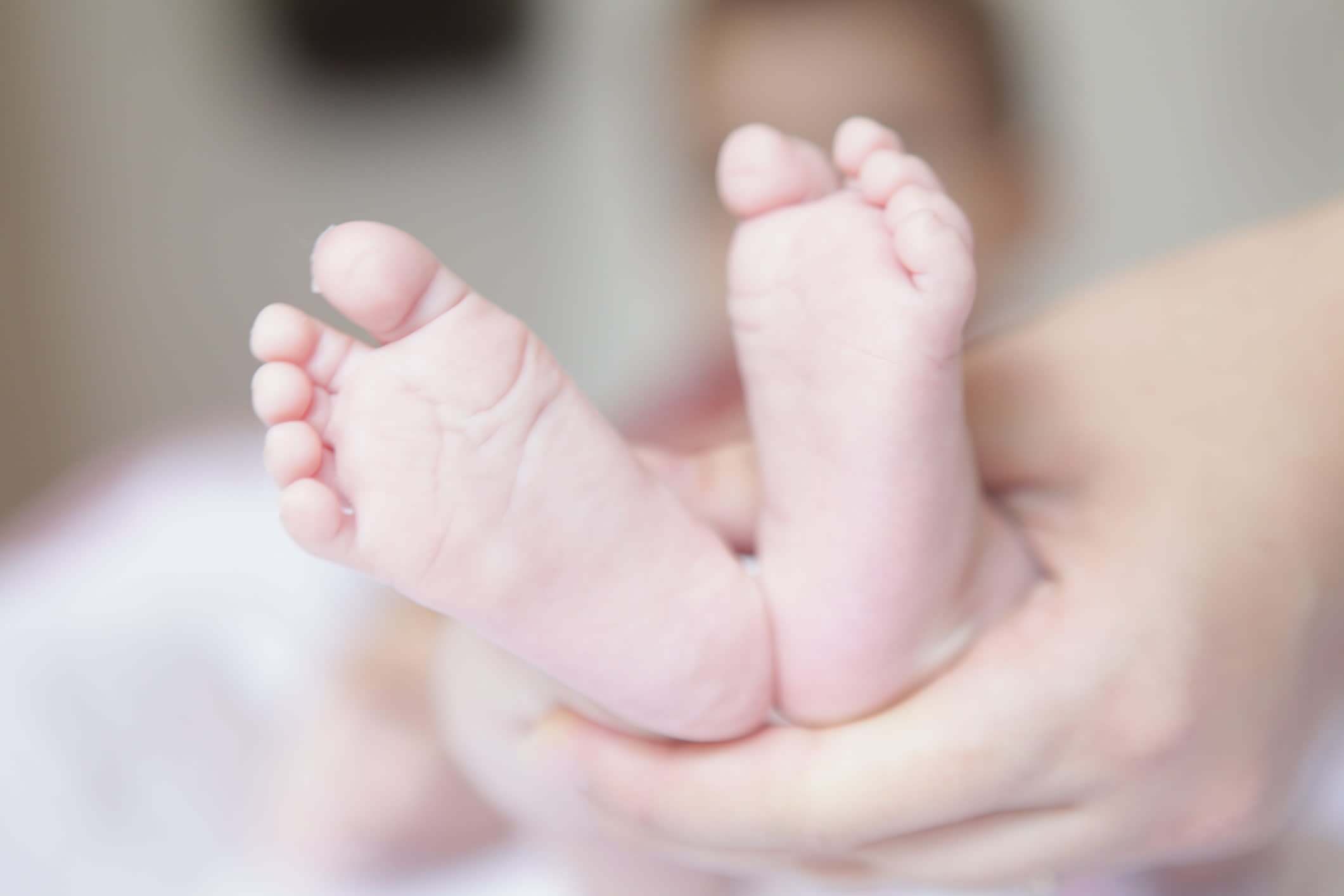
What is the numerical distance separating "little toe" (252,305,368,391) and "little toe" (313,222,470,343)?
1 cm

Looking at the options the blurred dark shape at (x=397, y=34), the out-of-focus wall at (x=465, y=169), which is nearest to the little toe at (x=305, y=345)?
the out-of-focus wall at (x=465, y=169)

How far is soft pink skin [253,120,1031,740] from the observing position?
0.31m

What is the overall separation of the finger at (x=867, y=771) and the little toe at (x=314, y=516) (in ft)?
0.44

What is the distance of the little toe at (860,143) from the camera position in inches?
13.6

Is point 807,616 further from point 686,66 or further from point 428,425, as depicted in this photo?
point 686,66

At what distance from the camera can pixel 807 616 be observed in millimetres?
361

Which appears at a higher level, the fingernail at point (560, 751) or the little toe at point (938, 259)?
the little toe at point (938, 259)

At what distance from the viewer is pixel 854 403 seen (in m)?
0.33

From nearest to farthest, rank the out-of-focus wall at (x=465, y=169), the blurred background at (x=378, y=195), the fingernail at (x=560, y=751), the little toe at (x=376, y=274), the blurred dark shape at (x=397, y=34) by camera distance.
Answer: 1. the little toe at (x=376, y=274)
2. the fingernail at (x=560, y=751)
3. the blurred background at (x=378, y=195)
4. the out-of-focus wall at (x=465, y=169)
5. the blurred dark shape at (x=397, y=34)

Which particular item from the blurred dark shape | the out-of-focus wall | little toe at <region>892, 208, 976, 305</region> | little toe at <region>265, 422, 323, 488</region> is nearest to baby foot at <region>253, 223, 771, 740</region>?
little toe at <region>265, 422, 323, 488</region>

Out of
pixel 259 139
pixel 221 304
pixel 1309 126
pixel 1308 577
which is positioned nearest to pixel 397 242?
pixel 1308 577

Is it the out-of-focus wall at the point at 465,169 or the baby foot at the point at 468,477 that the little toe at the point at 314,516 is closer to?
the baby foot at the point at 468,477

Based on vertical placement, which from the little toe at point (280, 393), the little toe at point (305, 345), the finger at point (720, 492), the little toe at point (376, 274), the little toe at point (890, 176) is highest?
the little toe at point (890, 176)

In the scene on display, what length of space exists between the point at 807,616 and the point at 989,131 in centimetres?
91
